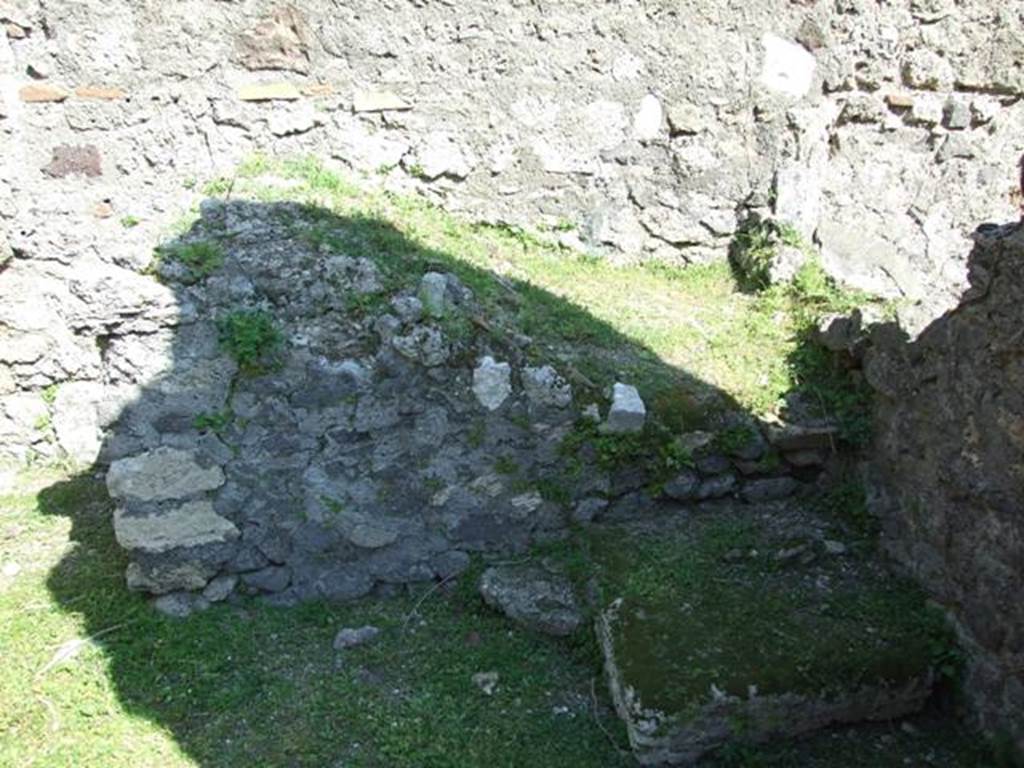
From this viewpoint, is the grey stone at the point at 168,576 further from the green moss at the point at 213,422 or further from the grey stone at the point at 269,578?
the green moss at the point at 213,422

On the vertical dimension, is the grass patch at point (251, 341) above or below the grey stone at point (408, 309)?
below

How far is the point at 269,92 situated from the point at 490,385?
68.5 inches

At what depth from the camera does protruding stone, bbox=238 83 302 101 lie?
404 centimetres

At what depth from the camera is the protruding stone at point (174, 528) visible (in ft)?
10.4

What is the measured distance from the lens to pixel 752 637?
276 cm

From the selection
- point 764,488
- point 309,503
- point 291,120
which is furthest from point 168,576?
point 764,488

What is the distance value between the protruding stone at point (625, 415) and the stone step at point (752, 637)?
0.40 meters

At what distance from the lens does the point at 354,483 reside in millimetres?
3348

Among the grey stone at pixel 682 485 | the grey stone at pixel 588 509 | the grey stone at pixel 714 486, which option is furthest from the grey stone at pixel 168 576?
the grey stone at pixel 714 486

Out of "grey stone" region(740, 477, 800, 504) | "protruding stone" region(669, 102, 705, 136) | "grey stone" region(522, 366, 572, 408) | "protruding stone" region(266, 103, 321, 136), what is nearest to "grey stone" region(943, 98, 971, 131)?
"protruding stone" region(669, 102, 705, 136)

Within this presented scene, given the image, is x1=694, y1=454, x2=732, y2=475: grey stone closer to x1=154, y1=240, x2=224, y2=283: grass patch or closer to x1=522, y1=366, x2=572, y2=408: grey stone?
x1=522, y1=366, x2=572, y2=408: grey stone

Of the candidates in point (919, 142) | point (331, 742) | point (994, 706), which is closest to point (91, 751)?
point (331, 742)

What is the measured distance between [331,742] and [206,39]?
9.47ft

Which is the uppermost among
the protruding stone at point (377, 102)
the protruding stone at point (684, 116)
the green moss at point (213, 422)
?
the protruding stone at point (684, 116)
